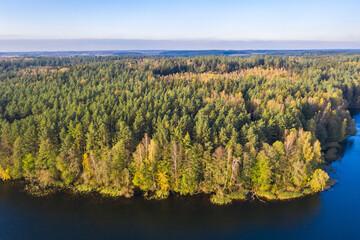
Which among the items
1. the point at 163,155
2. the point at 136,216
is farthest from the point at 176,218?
the point at 163,155

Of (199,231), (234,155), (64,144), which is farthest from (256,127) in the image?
(64,144)

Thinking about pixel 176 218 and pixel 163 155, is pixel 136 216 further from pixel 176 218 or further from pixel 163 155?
pixel 163 155

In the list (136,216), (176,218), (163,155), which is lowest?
(176,218)

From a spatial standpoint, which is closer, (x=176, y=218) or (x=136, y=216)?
(x=176, y=218)

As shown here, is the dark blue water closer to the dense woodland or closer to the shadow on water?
the shadow on water

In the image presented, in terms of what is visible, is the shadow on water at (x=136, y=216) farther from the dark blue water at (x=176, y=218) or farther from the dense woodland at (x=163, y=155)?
the dense woodland at (x=163, y=155)

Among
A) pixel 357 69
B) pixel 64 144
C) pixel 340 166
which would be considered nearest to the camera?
pixel 64 144

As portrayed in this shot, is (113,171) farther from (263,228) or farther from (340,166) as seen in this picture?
(340,166)

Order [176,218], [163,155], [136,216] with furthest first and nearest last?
1. [163,155]
2. [136,216]
3. [176,218]
